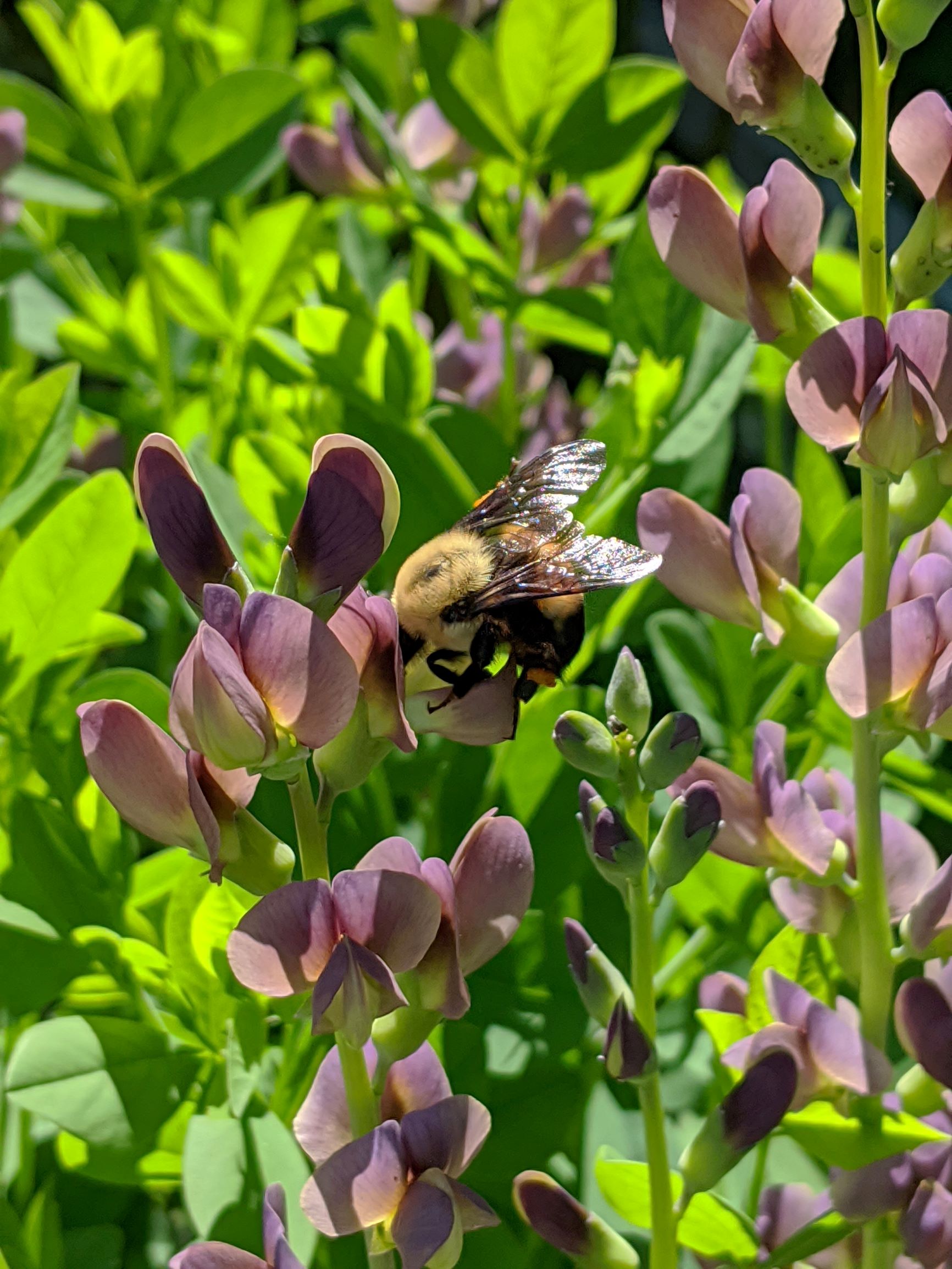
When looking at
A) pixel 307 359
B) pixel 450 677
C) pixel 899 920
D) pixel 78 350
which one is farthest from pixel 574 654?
pixel 78 350

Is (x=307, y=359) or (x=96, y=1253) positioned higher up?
(x=307, y=359)

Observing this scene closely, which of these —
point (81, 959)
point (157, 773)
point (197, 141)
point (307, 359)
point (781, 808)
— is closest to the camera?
point (157, 773)

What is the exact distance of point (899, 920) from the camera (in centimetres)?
71

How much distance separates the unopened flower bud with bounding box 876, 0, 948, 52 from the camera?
0.58 meters

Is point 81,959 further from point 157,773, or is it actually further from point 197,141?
point 197,141

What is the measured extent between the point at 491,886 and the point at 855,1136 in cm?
21

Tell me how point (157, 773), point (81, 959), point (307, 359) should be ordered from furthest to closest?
point (307, 359), point (81, 959), point (157, 773)

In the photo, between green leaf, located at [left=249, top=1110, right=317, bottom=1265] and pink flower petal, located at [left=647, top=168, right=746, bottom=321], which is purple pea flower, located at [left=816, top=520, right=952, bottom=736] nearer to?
pink flower petal, located at [left=647, top=168, right=746, bottom=321]

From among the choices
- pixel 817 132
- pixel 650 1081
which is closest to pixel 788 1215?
pixel 650 1081

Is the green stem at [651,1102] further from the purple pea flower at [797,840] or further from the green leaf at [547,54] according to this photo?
the green leaf at [547,54]

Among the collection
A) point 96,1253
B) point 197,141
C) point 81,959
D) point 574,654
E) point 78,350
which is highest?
point 197,141

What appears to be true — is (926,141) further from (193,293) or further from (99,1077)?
(193,293)

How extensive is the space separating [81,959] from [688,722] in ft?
1.14

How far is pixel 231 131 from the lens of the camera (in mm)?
1135
